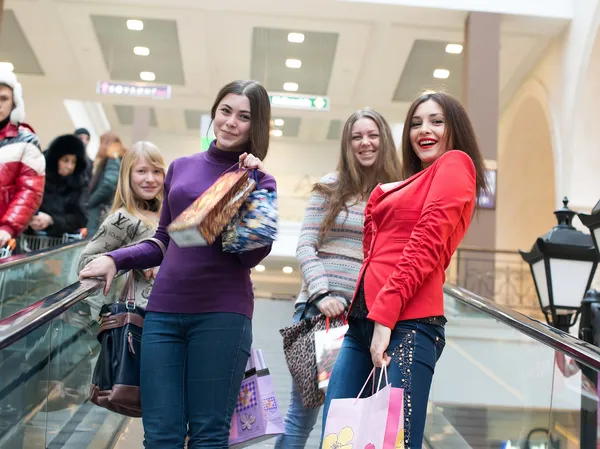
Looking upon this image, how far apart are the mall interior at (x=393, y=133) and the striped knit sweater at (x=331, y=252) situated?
67 cm

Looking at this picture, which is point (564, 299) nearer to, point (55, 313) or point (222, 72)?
point (55, 313)

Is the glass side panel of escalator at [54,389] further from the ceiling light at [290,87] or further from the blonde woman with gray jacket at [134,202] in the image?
the ceiling light at [290,87]

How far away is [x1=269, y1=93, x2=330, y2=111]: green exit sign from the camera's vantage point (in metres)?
12.8

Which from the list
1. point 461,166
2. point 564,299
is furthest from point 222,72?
point 461,166

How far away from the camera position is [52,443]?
329cm

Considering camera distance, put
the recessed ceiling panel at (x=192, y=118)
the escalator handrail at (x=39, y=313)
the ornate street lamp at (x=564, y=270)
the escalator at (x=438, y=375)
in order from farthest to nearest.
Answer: the recessed ceiling panel at (x=192, y=118)
the ornate street lamp at (x=564, y=270)
the escalator at (x=438, y=375)
the escalator handrail at (x=39, y=313)

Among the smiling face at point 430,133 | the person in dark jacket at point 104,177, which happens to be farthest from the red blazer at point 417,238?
the person in dark jacket at point 104,177

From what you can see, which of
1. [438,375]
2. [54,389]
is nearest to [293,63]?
[438,375]

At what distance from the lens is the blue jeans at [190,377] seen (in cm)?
233

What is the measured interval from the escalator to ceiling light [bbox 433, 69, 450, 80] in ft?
33.9

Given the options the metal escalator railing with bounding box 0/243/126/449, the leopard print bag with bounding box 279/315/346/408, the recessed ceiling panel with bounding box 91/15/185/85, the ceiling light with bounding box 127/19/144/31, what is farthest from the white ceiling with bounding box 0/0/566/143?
the leopard print bag with bounding box 279/315/346/408

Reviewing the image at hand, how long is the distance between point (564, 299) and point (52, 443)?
108 inches

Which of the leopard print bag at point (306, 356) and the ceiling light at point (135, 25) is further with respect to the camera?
the ceiling light at point (135, 25)

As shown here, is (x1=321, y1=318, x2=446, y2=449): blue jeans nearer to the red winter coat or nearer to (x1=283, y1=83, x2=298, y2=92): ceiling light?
the red winter coat
